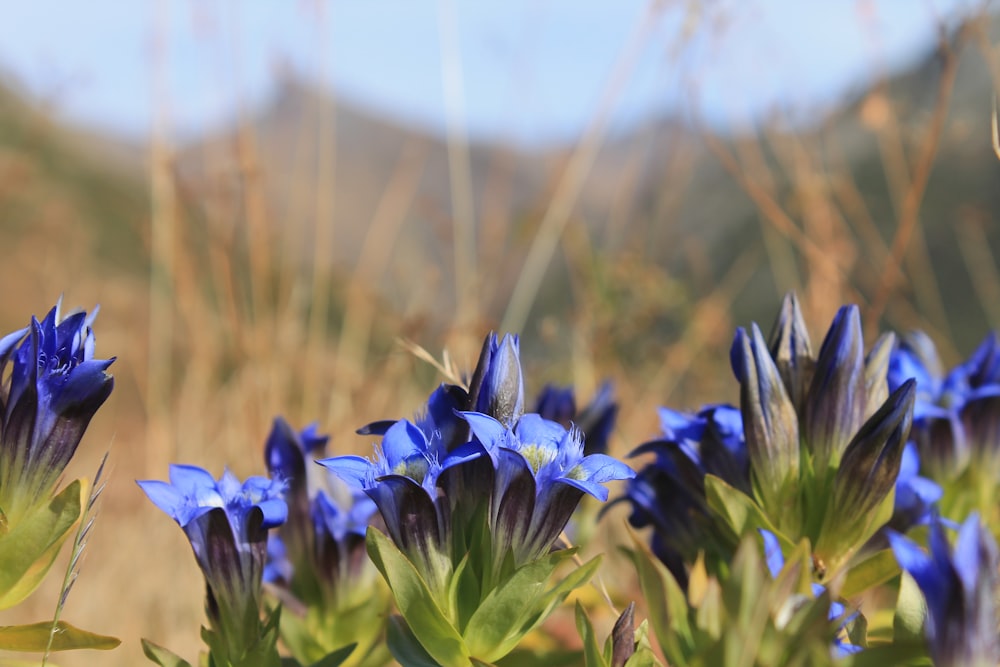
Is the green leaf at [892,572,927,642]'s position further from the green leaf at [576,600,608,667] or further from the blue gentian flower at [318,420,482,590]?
the blue gentian flower at [318,420,482,590]

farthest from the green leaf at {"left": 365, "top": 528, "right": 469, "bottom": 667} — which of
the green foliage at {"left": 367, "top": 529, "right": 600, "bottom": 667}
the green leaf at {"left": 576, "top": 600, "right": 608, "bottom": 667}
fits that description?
the green leaf at {"left": 576, "top": 600, "right": 608, "bottom": 667}

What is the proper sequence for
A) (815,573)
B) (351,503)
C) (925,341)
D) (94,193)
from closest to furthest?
(815,573)
(351,503)
(925,341)
(94,193)

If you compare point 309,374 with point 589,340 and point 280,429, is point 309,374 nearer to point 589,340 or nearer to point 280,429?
point 589,340

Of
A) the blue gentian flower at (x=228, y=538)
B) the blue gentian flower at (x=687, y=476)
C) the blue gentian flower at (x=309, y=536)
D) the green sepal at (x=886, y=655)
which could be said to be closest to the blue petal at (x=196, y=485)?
the blue gentian flower at (x=228, y=538)

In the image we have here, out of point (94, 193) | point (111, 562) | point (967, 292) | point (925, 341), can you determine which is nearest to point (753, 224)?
point (967, 292)

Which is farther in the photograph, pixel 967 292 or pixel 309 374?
pixel 967 292

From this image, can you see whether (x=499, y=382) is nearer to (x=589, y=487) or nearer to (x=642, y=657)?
(x=589, y=487)

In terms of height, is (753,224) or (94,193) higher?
(94,193)

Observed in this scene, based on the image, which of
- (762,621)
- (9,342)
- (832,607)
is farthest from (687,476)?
(9,342)

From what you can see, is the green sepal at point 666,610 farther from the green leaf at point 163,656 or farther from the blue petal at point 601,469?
the green leaf at point 163,656
